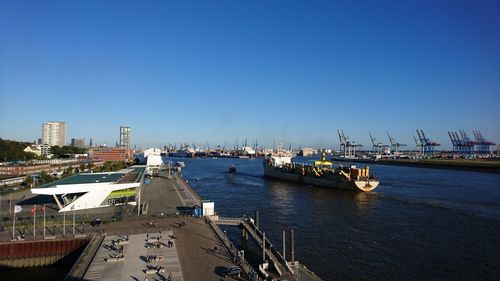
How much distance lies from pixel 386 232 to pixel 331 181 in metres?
37.6

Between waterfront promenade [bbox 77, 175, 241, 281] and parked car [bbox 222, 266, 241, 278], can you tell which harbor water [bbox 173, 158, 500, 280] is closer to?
waterfront promenade [bbox 77, 175, 241, 281]

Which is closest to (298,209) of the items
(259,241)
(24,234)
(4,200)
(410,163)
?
(259,241)

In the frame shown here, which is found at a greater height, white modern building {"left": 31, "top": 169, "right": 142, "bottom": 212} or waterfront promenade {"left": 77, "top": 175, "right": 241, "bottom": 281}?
white modern building {"left": 31, "top": 169, "right": 142, "bottom": 212}

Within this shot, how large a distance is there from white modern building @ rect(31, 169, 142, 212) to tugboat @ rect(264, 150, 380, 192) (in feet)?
129

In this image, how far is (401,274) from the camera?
79.0 feet

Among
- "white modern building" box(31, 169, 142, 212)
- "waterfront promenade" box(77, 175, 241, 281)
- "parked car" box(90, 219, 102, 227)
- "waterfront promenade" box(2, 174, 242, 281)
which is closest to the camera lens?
"waterfront promenade" box(2, 174, 242, 281)

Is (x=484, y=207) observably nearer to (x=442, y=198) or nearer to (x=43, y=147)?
(x=442, y=198)

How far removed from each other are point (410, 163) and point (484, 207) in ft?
402

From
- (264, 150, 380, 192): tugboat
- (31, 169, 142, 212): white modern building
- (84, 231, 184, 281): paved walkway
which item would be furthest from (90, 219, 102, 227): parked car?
(264, 150, 380, 192): tugboat

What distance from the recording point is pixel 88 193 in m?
39.8

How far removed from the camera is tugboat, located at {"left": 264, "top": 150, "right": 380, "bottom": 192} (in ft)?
214

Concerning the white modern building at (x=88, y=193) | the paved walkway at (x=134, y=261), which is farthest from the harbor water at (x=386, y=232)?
the white modern building at (x=88, y=193)

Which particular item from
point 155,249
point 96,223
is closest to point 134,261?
point 155,249

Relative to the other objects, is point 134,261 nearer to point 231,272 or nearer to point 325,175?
point 231,272
